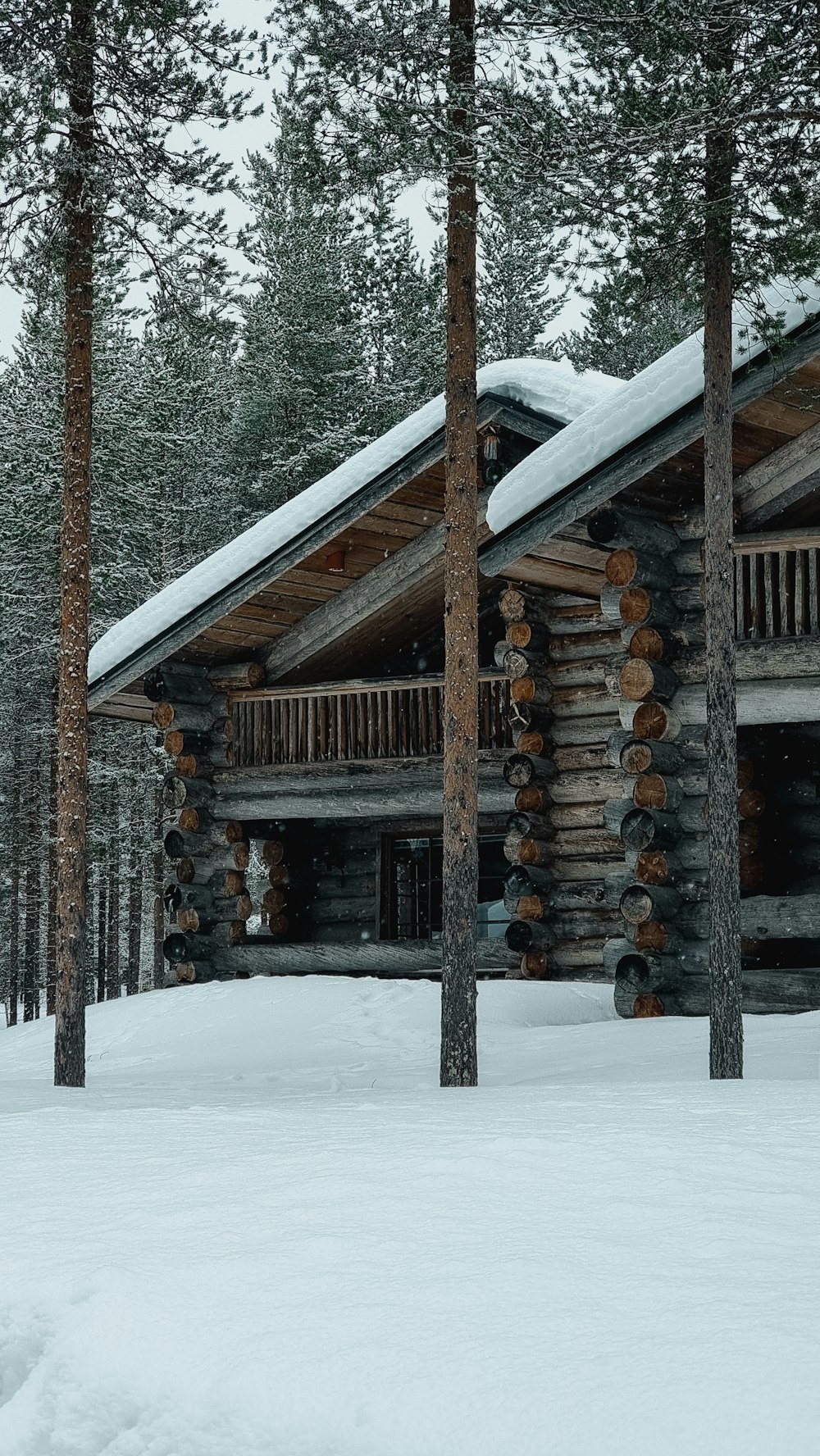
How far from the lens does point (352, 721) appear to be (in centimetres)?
1738

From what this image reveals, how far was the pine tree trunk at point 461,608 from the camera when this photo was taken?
9.80 m

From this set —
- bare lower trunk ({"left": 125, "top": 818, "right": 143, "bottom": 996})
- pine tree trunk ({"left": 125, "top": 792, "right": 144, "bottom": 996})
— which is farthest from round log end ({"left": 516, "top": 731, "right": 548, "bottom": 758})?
bare lower trunk ({"left": 125, "top": 818, "right": 143, "bottom": 996})

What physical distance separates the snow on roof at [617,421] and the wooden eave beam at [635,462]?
8 centimetres

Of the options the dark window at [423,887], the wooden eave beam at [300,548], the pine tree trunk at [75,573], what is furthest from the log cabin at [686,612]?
the dark window at [423,887]

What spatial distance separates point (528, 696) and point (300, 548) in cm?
300

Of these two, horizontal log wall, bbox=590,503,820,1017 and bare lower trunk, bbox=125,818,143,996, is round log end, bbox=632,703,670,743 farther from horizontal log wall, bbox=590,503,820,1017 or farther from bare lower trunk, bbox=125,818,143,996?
bare lower trunk, bbox=125,818,143,996

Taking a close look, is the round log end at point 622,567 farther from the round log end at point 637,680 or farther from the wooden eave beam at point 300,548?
the wooden eave beam at point 300,548

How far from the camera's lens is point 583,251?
9766mm

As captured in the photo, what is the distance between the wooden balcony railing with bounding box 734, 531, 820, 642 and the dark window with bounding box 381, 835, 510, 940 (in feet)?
18.7

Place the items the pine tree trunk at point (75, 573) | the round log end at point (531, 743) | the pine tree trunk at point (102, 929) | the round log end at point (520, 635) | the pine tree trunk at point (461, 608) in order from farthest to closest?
the pine tree trunk at point (102, 929)
the round log end at point (520, 635)
the round log end at point (531, 743)
the pine tree trunk at point (75, 573)
the pine tree trunk at point (461, 608)

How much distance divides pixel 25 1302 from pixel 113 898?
1083 inches

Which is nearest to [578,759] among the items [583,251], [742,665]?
[742,665]

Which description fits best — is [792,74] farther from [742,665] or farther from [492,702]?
[492,702]

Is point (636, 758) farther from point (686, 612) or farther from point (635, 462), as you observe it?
point (635, 462)
